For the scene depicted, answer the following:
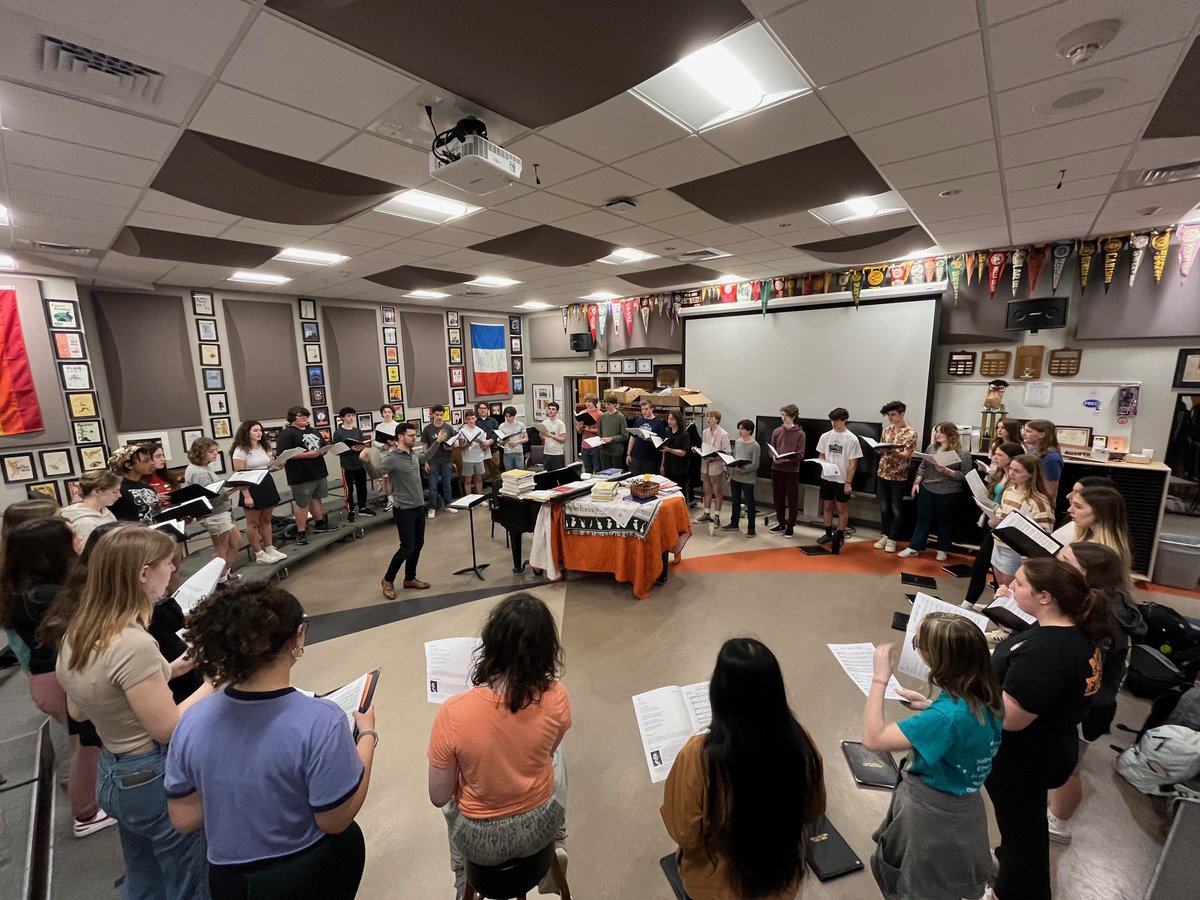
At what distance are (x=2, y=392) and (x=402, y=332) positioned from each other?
4648 millimetres

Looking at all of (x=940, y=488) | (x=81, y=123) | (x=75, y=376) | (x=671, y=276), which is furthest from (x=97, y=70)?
(x=940, y=488)

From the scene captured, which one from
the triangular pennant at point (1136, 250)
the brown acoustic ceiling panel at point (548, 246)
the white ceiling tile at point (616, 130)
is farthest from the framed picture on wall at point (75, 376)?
the triangular pennant at point (1136, 250)

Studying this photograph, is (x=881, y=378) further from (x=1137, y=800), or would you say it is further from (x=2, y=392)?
(x=2, y=392)

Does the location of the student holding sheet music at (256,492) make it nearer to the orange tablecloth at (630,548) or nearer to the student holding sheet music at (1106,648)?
the orange tablecloth at (630,548)

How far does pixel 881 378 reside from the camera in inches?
241

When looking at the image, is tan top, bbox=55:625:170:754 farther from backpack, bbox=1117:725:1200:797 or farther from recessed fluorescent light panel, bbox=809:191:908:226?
recessed fluorescent light panel, bbox=809:191:908:226

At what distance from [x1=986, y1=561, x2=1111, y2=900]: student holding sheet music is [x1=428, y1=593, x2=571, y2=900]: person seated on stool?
4.78 feet

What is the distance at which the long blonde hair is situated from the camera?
1428mm

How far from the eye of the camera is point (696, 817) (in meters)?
1.20

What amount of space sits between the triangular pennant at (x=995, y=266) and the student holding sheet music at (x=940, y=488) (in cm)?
176

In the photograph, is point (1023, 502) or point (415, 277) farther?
point (415, 277)

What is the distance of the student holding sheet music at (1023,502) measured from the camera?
3.24 meters

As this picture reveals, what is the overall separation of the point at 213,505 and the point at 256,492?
1.89 ft

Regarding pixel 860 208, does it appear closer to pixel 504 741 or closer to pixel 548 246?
pixel 548 246
